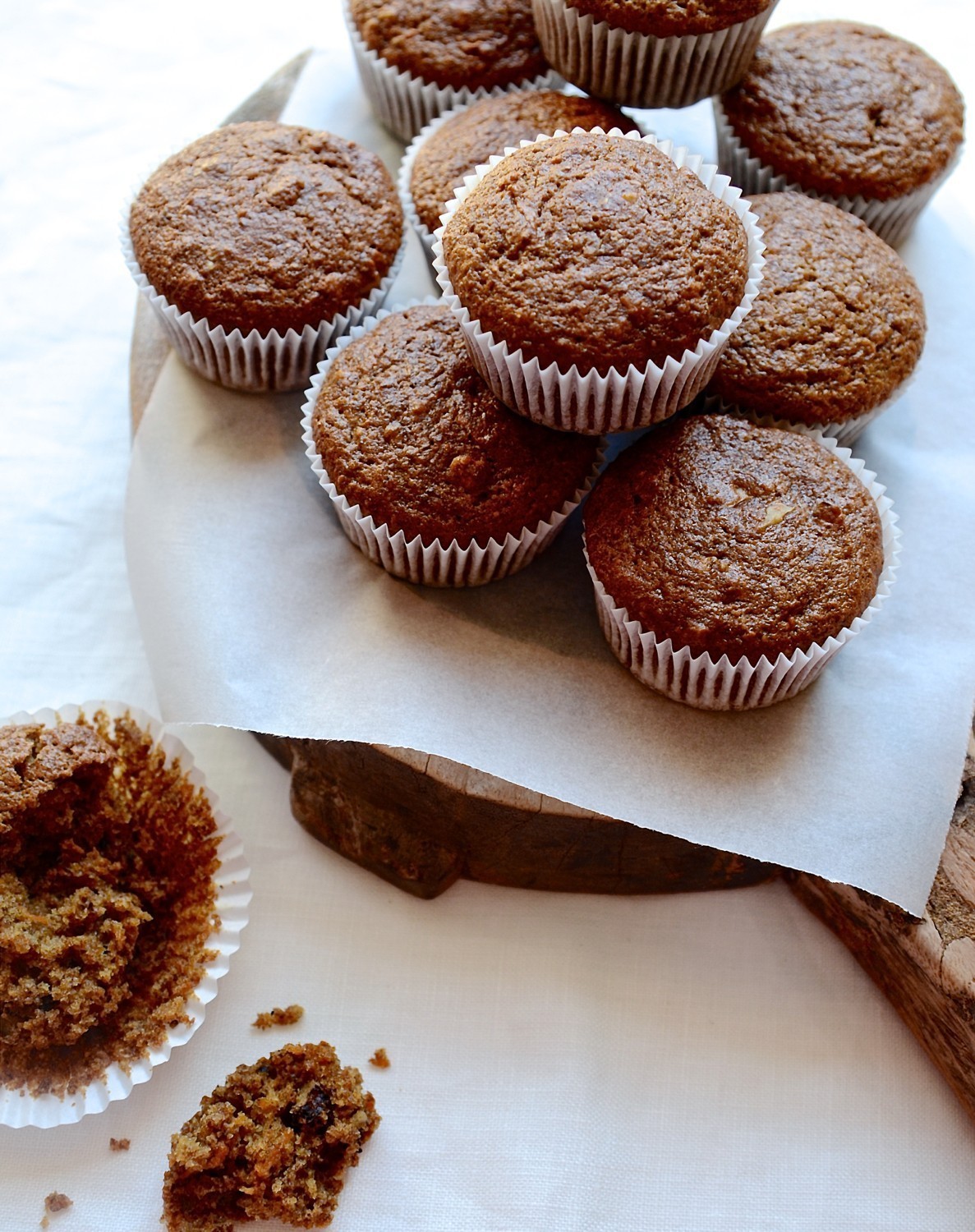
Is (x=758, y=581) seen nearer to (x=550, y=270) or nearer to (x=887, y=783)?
(x=887, y=783)

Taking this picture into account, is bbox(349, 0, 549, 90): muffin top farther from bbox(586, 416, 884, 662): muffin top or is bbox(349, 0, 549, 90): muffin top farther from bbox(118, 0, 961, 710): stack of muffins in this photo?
bbox(586, 416, 884, 662): muffin top

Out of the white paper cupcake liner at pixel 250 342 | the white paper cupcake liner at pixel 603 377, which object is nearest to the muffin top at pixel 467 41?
the white paper cupcake liner at pixel 250 342

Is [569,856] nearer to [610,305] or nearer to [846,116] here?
[610,305]

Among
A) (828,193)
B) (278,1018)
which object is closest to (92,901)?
(278,1018)

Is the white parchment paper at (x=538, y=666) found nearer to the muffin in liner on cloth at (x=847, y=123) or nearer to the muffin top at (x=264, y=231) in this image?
the muffin top at (x=264, y=231)

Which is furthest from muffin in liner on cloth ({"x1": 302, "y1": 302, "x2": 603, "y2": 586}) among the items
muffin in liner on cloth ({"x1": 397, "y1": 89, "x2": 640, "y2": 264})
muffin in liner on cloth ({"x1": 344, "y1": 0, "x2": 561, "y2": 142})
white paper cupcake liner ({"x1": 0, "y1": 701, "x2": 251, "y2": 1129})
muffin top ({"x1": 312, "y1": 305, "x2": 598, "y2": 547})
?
muffin in liner on cloth ({"x1": 344, "y1": 0, "x2": 561, "y2": 142})

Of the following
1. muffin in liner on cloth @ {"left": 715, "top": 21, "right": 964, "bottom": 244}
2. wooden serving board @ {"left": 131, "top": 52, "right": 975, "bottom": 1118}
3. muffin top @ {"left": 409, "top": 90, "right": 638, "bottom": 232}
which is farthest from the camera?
muffin in liner on cloth @ {"left": 715, "top": 21, "right": 964, "bottom": 244}
